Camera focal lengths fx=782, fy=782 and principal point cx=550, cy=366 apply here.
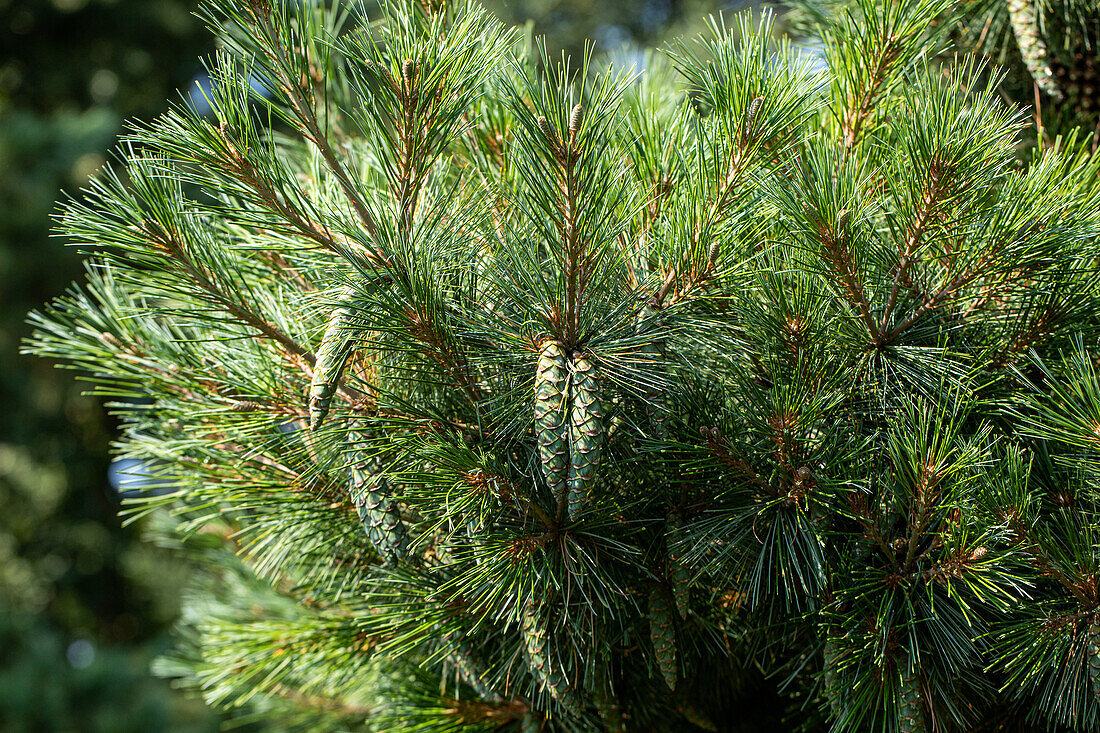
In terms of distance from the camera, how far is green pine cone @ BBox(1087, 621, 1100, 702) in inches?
24.1

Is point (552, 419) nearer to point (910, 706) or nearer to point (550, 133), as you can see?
point (550, 133)

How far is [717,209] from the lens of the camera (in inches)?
28.8

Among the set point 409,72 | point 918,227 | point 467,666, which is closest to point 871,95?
point 918,227

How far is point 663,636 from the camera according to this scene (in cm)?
72

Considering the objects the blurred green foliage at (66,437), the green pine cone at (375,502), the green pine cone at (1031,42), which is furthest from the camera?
the blurred green foliage at (66,437)

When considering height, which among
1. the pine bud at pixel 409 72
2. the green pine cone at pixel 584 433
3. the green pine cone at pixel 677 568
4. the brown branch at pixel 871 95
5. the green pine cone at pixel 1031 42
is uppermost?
the green pine cone at pixel 1031 42

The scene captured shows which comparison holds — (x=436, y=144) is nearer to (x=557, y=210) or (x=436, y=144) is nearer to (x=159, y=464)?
(x=557, y=210)

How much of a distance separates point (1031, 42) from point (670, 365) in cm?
63

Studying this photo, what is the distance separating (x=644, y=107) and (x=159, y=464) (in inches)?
29.4

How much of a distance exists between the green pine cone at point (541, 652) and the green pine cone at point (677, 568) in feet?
0.41

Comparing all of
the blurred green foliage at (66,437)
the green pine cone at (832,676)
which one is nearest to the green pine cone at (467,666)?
the green pine cone at (832,676)

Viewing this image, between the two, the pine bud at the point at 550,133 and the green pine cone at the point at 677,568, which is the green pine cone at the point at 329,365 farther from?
the green pine cone at the point at 677,568

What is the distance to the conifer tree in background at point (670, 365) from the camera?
660 mm

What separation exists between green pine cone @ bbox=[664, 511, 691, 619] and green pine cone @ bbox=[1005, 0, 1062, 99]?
707 mm
